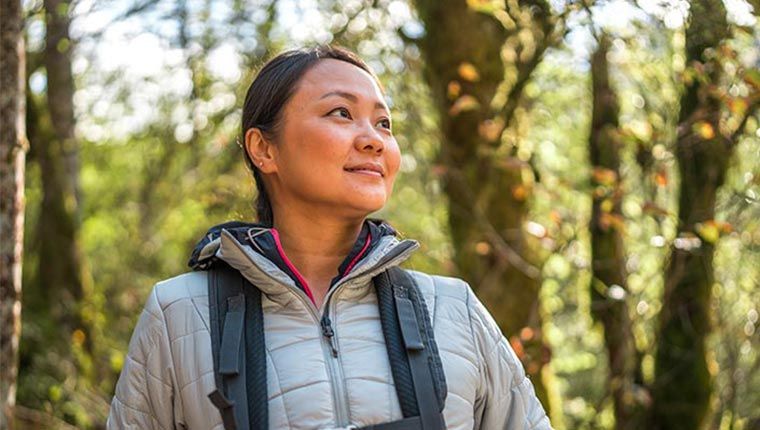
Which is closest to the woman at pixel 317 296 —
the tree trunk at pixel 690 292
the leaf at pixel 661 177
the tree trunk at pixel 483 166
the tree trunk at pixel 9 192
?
the tree trunk at pixel 9 192

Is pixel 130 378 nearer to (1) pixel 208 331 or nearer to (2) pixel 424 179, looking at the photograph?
(1) pixel 208 331

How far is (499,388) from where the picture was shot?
2436mm

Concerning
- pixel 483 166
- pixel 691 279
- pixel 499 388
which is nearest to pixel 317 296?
pixel 499 388

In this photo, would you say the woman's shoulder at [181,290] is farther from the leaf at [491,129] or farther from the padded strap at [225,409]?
the leaf at [491,129]

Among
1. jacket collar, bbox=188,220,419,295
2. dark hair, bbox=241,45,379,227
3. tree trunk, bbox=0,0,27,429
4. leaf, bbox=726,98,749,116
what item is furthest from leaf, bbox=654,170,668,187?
tree trunk, bbox=0,0,27,429

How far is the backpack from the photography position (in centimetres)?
220

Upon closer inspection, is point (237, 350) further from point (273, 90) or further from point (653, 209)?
point (653, 209)

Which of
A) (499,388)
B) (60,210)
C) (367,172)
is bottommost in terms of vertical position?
(60,210)

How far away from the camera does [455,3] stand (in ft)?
19.1

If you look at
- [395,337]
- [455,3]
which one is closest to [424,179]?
[455,3]

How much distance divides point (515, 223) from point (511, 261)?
388 mm

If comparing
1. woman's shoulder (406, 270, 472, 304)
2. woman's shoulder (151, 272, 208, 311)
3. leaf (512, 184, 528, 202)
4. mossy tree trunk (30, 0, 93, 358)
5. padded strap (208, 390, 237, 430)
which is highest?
woman's shoulder (151, 272, 208, 311)

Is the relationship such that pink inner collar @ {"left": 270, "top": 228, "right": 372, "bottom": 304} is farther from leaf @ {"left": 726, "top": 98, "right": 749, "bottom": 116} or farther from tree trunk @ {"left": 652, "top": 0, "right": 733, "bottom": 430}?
tree trunk @ {"left": 652, "top": 0, "right": 733, "bottom": 430}

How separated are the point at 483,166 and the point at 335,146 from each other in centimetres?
342
